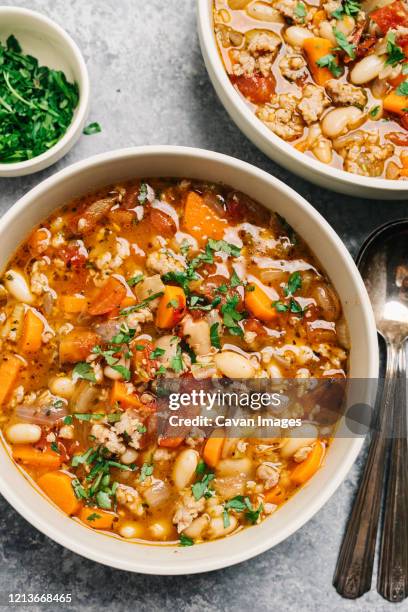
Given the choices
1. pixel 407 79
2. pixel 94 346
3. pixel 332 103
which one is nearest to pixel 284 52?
pixel 332 103

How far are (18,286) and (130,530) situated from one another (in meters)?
1.13

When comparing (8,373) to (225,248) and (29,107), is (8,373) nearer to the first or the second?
(225,248)

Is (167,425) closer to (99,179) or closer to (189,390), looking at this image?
(189,390)

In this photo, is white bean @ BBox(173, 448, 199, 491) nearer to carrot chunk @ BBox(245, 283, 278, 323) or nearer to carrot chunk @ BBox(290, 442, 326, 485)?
carrot chunk @ BBox(290, 442, 326, 485)

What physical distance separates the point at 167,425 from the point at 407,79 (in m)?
1.86

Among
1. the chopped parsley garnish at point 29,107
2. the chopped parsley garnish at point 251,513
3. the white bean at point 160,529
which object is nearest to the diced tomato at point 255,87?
the chopped parsley garnish at point 29,107

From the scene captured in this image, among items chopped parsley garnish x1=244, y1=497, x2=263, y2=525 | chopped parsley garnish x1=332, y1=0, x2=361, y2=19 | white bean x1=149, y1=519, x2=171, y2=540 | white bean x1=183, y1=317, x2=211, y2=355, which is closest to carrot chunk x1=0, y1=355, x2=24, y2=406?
white bean x1=183, y1=317, x2=211, y2=355

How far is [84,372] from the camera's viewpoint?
306 cm

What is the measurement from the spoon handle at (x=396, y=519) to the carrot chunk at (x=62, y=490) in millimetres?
1404

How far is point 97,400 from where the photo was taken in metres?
3.08

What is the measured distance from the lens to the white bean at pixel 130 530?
3092 mm

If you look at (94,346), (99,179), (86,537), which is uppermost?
(99,179)

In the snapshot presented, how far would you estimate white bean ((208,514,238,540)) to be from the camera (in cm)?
307

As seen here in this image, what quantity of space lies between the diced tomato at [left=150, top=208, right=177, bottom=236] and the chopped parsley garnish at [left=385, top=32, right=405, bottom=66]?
3.94ft
